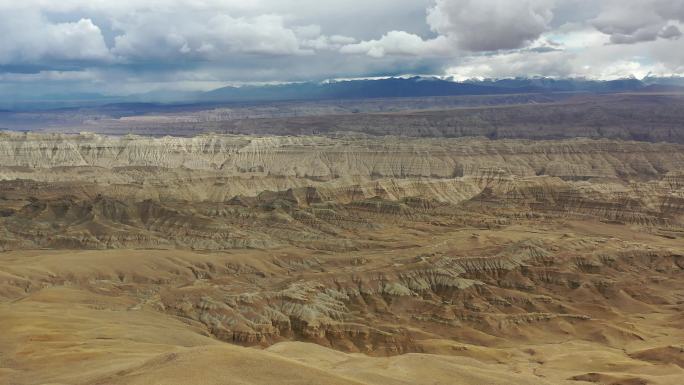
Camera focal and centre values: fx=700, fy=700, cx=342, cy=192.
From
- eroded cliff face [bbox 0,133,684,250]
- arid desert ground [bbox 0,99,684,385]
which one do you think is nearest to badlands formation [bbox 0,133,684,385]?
arid desert ground [bbox 0,99,684,385]

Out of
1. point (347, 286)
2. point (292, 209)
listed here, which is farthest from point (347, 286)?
point (292, 209)

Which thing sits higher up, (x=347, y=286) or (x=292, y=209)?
(x=292, y=209)

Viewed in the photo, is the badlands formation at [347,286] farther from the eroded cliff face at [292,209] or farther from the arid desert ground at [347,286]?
the eroded cliff face at [292,209]

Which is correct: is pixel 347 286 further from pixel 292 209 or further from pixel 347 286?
pixel 292 209

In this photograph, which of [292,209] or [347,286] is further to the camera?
[292,209]

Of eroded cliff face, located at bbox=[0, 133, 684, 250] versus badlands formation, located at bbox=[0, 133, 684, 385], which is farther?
eroded cliff face, located at bbox=[0, 133, 684, 250]

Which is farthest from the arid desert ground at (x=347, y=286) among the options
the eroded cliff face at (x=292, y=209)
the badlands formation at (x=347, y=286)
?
the eroded cliff face at (x=292, y=209)

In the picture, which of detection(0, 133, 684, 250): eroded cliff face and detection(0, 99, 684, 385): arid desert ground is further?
detection(0, 133, 684, 250): eroded cliff face

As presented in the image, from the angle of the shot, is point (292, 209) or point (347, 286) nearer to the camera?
point (347, 286)

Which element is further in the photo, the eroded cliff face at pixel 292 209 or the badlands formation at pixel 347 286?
the eroded cliff face at pixel 292 209

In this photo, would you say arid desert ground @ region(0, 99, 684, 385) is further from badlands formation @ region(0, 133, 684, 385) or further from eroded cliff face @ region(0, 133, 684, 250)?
eroded cliff face @ region(0, 133, 684, 250)
